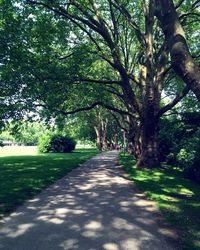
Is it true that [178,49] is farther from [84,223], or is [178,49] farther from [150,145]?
[150,145]

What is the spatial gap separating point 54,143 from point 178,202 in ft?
110

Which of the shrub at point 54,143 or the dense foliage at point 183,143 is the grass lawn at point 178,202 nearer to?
the dense foliage at point 183,143

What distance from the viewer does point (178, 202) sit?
28.8ft

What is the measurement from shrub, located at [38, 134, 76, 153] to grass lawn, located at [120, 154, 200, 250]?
2696 centimetres

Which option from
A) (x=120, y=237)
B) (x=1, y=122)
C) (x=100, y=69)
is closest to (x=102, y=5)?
(x=100, y=69)

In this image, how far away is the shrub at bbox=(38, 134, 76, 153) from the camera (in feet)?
133

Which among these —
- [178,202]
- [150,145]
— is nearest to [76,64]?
[150,145]

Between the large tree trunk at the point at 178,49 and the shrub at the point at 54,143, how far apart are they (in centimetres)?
3472

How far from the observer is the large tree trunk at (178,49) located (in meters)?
6.31

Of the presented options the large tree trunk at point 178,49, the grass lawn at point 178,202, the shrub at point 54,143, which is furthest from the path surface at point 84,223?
the shrub at point 54,143

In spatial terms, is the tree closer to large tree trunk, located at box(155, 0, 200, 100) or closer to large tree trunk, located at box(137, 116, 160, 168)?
large tree trunk, located at box(137, 116, 160, 168)

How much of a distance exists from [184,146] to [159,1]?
32.6 feet

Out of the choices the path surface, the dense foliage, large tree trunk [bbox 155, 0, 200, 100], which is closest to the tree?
the dense foliage

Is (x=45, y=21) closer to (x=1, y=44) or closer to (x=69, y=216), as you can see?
(x=1, y=44)
